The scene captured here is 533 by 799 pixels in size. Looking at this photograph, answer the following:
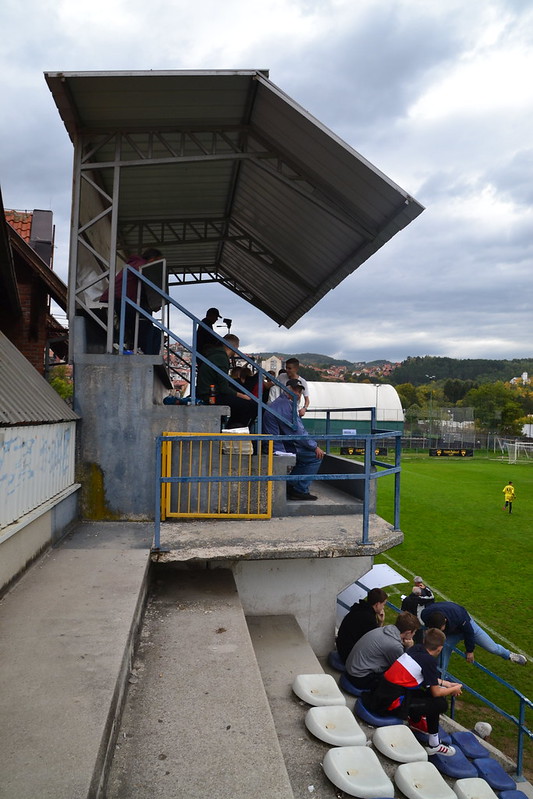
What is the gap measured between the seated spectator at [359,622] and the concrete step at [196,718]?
1725 millimetres

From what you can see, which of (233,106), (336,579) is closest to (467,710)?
(336,579)

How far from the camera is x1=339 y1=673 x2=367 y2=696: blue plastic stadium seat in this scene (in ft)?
17.6

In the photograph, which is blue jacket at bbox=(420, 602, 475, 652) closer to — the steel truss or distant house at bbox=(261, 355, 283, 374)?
distant house at bbox=(261, 355, 283, 374)

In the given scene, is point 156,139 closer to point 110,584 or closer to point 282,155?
point 282,155

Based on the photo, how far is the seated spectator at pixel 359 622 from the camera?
235 inches

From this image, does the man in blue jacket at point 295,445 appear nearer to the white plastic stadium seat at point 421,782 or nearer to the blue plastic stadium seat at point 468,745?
the blue plastic stadium seat at point 468,745

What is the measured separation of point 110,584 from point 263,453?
2896 millimetres

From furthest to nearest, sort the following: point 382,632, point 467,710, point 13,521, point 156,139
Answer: point 156,139
point 467,710
point 382,632
point 13,521

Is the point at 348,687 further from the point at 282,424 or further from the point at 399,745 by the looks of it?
the point at 282,424

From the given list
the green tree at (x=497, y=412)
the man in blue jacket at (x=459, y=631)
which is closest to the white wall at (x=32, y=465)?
the man in blue jacket at (x=459, y=631)

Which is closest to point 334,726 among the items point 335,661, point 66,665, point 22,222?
point 66,665

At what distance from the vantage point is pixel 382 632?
5477 millimetres

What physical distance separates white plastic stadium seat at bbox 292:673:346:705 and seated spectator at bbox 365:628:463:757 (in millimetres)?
703

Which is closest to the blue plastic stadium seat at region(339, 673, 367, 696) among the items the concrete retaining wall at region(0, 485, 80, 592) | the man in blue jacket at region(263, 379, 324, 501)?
the man in blue jacket at region(263, 379, 324, 501)
